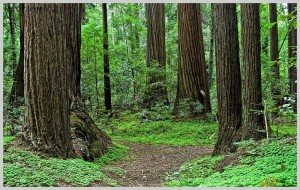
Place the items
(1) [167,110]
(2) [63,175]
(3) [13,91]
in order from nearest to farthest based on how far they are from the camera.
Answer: (2) [63,175], (3) [13,91], (1) [167,110]

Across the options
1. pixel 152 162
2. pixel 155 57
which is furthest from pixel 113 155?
pixel 155 57

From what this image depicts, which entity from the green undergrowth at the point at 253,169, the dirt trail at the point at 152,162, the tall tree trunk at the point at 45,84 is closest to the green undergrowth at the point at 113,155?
the dirt trail at the point at 152,162

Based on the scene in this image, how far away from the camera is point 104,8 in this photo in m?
16.4

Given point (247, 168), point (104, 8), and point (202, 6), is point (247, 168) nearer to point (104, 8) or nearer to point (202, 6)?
point (104, 8)

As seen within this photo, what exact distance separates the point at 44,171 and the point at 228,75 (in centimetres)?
415

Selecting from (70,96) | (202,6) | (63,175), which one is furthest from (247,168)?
(202,6)

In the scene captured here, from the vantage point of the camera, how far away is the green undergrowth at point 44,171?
5046mm

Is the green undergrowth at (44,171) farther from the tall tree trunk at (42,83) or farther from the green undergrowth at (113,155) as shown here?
the green undergrowth at (113,155)

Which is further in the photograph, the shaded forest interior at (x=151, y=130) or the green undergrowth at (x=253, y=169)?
the shaded forest interior at (x=151, y=130)

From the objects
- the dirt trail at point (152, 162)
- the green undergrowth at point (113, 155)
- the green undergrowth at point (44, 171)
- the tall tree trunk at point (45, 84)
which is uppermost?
the tall tree trunk at point (45, 84)

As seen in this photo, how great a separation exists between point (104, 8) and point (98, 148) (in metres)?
9.19

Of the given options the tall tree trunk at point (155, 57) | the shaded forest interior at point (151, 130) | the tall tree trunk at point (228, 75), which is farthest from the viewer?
the tall tree trunk at point (155, 57)

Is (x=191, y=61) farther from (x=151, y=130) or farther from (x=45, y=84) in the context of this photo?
(x=45, y=84)

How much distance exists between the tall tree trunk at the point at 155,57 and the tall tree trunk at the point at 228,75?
277 inches
